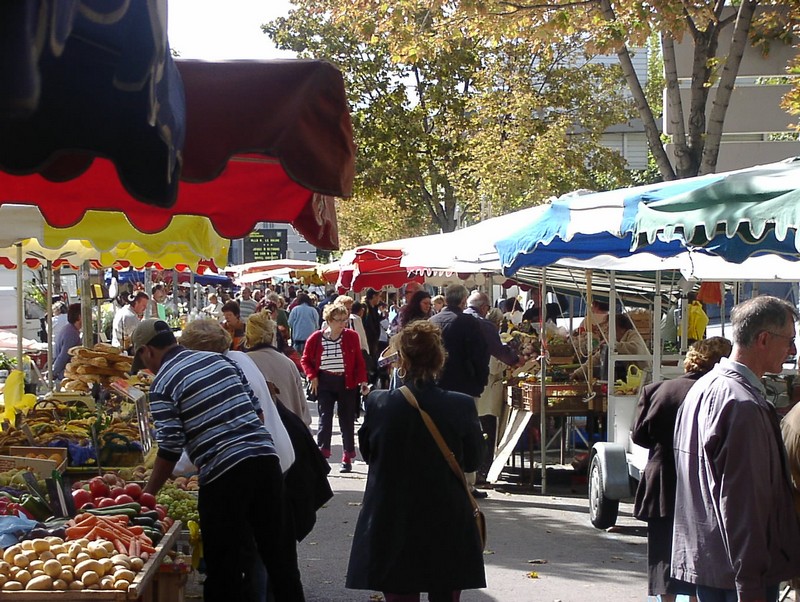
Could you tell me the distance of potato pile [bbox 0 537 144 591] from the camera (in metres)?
4.43

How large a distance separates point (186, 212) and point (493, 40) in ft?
32.3

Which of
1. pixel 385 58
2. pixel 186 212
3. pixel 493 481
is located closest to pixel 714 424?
pixel 186 212

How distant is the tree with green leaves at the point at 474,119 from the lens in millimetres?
26828

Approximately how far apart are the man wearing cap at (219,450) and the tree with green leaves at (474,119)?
21465mm

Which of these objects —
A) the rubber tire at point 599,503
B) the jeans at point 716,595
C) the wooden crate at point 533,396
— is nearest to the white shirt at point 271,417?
the jeans at point 716,595

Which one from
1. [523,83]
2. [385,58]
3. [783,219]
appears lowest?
[783,219]

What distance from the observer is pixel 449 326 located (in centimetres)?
1016

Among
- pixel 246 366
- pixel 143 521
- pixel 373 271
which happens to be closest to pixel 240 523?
pixel 143 521

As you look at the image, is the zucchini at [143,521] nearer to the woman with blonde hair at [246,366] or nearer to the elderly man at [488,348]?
the woman with blonde hair at [246,366]

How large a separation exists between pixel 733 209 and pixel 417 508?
2199mm

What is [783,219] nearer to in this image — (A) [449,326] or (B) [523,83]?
(A) [449,326]

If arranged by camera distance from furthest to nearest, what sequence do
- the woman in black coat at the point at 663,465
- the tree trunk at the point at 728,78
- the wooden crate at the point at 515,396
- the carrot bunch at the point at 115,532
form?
the tree trunk at the point at 728,78, the wooden crate at the point at 515,396, the woman in black coat at the point at 663,465, the carrot bunch at the point at 115,532

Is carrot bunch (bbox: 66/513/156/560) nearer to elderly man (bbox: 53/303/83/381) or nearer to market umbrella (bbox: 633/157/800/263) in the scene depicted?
market umbrella (bbox: 633/157/800/263)

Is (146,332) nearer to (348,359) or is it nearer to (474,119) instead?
(348,359)
